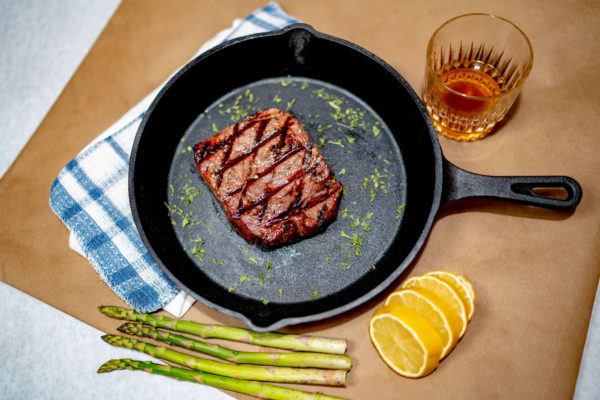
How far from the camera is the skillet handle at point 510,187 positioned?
2844 millimetres

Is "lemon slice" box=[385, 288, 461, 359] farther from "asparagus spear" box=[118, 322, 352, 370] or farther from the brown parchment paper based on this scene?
"asparagus spear" box=[118, 322, 352, 370]

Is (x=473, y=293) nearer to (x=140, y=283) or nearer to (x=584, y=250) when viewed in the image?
(x=584, y=250)

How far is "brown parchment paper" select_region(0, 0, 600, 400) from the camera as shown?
10.2 feet

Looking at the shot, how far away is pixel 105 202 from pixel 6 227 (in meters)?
0.96

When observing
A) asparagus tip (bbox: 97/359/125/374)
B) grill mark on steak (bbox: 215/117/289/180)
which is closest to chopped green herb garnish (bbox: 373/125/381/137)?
grill mark on steak (bbox: 215/117/289/180)

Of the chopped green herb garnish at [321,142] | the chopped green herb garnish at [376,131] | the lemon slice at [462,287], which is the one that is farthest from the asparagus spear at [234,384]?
the chopped green herb garnish at [376,131]

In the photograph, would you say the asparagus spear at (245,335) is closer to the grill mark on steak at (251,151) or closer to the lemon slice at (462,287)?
the lemon slice at (462,287)

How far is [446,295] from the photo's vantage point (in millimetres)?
2994

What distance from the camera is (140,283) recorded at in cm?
331

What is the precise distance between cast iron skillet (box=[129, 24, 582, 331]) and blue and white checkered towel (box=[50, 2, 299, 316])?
0.96 ft

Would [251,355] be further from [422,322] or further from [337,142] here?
[337,142]

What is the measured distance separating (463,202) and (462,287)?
0.75m

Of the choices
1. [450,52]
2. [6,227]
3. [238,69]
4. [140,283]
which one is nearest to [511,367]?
[450,52]

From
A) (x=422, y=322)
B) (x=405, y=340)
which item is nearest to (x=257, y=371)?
(x=405, y=340)
